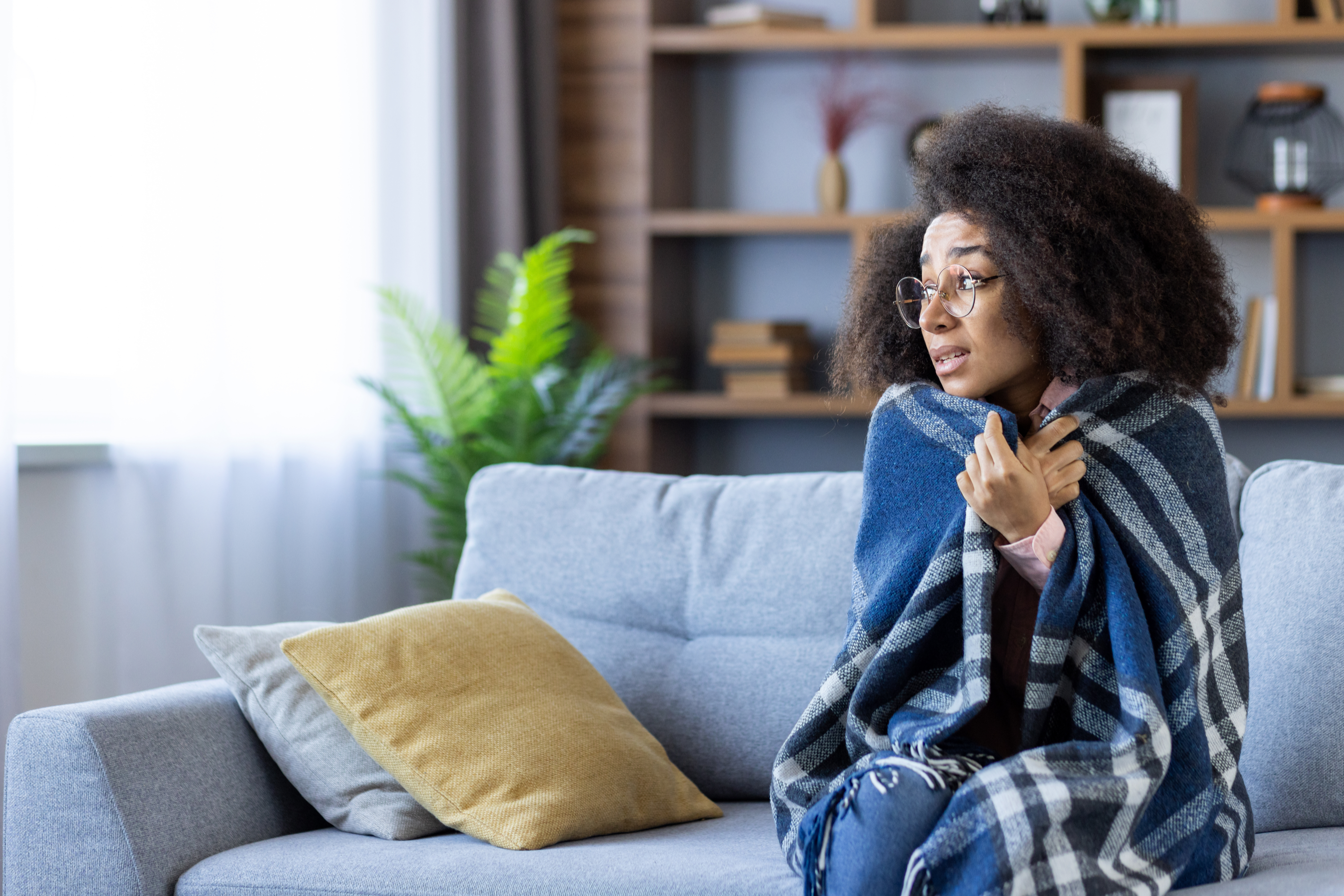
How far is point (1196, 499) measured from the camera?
1470 mm

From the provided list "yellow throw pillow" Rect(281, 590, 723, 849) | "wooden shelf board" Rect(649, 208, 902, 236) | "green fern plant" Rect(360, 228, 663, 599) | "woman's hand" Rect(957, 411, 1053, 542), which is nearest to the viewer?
"woman's hand" Rect(957, 411, 1053, 542)

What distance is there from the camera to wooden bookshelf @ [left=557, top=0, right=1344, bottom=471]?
330 cm

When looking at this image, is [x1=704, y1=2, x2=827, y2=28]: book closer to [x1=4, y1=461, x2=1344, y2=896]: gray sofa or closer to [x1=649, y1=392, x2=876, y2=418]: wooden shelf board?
[x1=649, y1=392, x2=876, y2=418]: wooden shelf board

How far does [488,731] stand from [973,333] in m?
0.73

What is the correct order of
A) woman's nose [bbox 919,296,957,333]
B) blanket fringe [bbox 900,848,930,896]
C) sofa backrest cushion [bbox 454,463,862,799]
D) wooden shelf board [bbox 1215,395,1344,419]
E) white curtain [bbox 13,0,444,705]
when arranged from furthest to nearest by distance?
1. wooden shelf board [bbox 1215,395,1344,419]
2. white curtain [bbox 13,0,444,705]
3. sofa backrest cushion [bbox 454,463,862,799]
4. woman's nose [bbox 919,296,957,333]
5. blanket fringe [bbox 900,848,930,896]

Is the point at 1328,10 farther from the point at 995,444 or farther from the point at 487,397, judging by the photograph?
the point at 995,444

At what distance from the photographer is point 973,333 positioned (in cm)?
152

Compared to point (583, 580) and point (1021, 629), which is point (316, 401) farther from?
point (1021, 629)

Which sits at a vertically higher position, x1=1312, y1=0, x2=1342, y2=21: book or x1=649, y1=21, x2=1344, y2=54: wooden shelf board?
x1=1312, y1=0, x2=1342, y2=21: book

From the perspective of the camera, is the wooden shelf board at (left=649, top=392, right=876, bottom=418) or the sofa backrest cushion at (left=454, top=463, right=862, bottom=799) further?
the wooden shelf board at (left=649, top=392, right=876, bottom=418)

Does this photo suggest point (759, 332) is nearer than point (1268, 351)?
No

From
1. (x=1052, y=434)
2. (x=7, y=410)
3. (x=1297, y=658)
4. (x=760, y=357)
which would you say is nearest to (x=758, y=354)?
(x=760, y=357)

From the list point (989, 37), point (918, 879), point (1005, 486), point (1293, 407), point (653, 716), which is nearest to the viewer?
point (918, 879)

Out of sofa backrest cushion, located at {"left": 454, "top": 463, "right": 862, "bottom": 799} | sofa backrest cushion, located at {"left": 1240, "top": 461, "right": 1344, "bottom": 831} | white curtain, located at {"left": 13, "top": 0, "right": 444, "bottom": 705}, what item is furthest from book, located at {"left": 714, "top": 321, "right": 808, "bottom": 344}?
sofa backrest cushion, located at {"left": 1240, "top": 461, "right": 1344, "bottom": 831}
